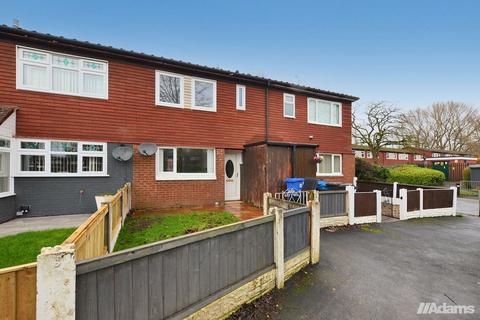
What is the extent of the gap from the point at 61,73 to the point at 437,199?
52.3ft

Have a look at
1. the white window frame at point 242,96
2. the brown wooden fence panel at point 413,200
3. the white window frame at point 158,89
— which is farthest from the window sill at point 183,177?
the brown wooden fence panel at point 413,200

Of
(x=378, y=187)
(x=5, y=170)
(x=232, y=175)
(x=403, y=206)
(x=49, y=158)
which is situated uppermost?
(x=49, y=158)

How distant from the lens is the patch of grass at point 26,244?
4.12 metres

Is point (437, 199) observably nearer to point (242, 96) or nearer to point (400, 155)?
point (242, 96)

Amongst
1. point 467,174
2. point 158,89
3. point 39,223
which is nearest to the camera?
point 39,223

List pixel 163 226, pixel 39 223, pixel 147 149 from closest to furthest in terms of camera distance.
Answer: pixel 163 226, pixel 39 223, pixel 147 149

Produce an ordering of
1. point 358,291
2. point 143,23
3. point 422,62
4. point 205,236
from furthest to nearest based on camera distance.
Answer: point 422,62, point 143,23, point 358,291, point 205,236

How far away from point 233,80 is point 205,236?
944 centimetres

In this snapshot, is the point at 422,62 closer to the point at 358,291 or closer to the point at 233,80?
the point at 233,80

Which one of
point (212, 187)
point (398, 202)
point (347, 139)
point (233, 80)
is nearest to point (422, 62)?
point (347, 139)

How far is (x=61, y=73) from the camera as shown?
7977mm

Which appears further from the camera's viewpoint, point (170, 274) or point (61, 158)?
point (61, 158)

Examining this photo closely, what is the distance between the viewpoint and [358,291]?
4.05m

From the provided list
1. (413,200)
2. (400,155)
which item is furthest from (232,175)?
(400,155)
